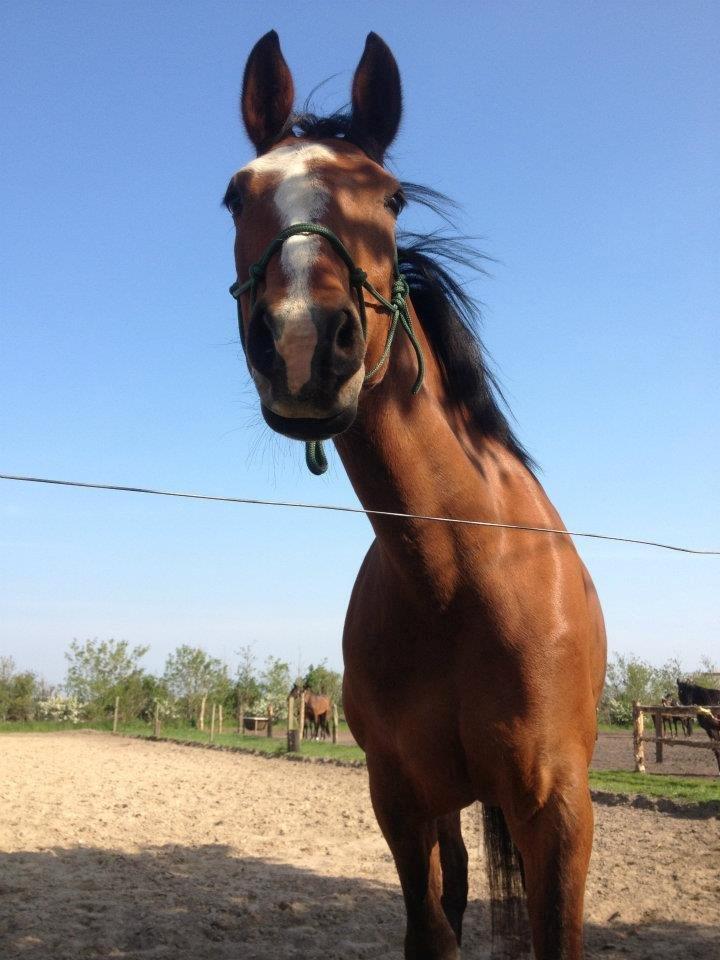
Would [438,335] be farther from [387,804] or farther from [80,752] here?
[80,752]

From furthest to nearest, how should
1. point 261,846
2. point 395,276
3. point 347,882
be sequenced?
point 261,846 < point 347,882 < point 395,276

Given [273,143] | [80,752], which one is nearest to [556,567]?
[273,143]

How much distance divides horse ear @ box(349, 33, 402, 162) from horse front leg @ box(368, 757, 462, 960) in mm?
2230

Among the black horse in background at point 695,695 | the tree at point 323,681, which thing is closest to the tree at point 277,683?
the tree at point 323,681

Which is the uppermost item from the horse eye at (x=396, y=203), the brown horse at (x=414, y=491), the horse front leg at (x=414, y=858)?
the horse eye at (x=396, y=203)

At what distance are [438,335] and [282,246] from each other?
1.00 metres

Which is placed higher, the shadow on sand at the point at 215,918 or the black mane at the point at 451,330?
the black mane at the point at 451,330

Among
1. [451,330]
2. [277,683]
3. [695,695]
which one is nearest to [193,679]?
[277,683]

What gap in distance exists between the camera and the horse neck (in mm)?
2268

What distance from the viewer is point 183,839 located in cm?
773

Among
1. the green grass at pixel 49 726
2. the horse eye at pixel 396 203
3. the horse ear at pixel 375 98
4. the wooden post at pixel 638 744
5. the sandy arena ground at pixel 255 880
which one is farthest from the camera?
the green grass at pixel 49 726

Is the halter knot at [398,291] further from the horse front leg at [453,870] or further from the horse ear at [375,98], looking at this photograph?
the horse front leg at [453,870]

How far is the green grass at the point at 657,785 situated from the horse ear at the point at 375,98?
30.7 feet

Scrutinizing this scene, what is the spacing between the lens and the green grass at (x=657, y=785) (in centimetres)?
992
